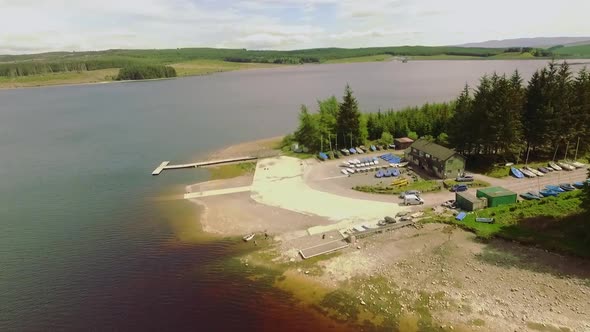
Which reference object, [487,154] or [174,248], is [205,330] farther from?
[487,154]

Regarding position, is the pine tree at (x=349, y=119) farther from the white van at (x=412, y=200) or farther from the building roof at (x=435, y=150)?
the white van at (x=412, y=200)

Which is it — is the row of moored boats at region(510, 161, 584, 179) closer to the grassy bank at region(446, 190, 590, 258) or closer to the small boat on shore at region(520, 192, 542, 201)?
the small boat on shore at region(520, 192, 542, 201)

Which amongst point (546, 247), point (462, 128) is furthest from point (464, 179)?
point (546, 247)

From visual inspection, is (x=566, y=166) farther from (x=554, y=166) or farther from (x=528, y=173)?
(x=528, y=173)

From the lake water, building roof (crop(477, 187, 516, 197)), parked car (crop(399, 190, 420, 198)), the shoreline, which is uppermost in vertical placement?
building roof (crop(477, 187, 516, 197))

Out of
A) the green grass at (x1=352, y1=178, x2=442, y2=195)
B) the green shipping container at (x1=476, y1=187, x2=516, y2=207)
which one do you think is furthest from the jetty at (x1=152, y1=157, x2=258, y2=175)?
the green shipping container at (x1=476, y1=187, x2=516, y2=207)

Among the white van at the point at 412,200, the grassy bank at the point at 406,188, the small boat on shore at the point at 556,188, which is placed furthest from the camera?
the grassy bank at the point at 406,188

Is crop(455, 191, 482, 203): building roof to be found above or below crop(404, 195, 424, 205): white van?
above

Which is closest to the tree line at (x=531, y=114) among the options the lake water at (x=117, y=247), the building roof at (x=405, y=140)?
the building roof at (x=405, y=140)
